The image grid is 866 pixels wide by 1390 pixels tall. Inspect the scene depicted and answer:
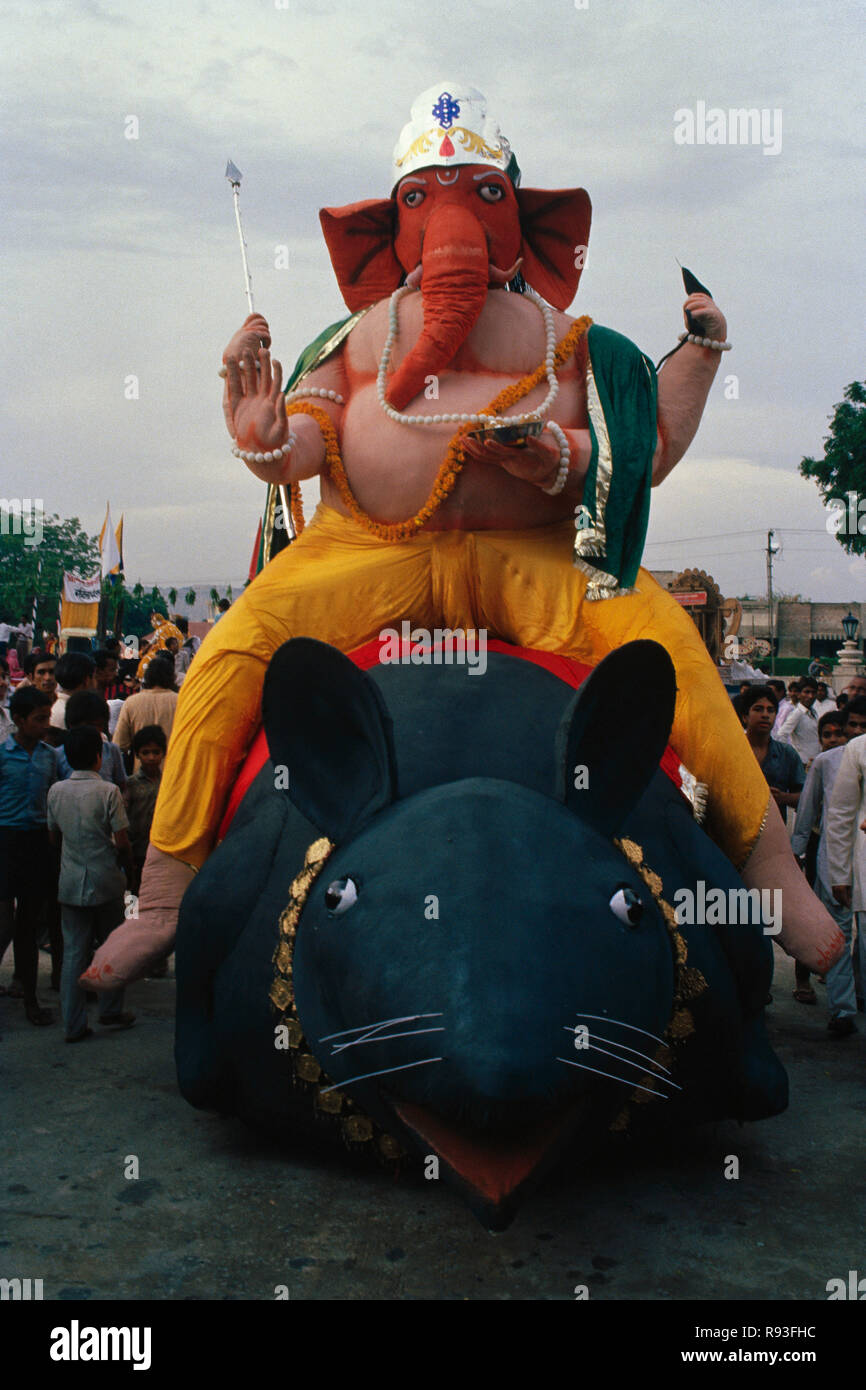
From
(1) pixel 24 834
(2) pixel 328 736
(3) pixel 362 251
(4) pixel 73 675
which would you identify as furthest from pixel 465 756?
(4) pixel 73 675

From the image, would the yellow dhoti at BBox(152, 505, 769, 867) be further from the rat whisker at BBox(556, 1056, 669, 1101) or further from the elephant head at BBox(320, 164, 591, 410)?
the rat whisker at BBox(556, 1056, 669, 1101)

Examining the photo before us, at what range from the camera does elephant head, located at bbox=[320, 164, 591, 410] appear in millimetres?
4336

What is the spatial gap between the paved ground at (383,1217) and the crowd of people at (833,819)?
1.00m

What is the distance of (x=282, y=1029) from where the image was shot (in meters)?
3.33

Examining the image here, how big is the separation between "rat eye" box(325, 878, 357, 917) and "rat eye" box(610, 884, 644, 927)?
24.2 inches

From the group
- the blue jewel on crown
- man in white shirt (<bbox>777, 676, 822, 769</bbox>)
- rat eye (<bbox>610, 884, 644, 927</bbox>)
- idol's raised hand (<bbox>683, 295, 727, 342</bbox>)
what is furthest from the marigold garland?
man in white shirt (<bbox>777, 676, 822, 769</bbox>)

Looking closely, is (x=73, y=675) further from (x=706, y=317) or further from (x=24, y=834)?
(x=706, y=317)

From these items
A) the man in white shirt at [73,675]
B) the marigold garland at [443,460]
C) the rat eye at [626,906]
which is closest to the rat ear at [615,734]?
the rat eye at [626,906]

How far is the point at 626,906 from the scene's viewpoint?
2756 millimetres

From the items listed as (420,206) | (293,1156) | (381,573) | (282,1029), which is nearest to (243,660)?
(381,573)

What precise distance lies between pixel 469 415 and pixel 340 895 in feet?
6.85

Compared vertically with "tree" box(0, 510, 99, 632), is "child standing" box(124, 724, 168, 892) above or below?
below

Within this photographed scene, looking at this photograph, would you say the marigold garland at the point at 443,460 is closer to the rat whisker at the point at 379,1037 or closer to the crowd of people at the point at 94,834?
the crowd of people at the point at 94,834

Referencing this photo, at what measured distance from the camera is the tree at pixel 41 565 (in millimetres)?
41375
